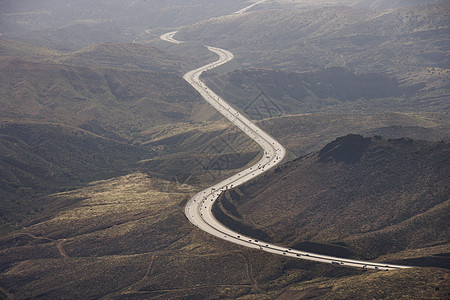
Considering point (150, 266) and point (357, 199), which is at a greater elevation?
point (357, 199)

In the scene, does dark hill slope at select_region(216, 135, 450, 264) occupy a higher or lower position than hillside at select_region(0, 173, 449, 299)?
higher

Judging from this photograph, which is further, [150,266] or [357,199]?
[357,199]

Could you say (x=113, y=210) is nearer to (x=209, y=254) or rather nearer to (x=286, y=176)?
(x=209, y=254)

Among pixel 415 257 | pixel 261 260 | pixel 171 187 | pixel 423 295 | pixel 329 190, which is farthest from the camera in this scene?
pixel 171 187

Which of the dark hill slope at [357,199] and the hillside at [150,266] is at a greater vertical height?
the dark hill slope at [357,199]

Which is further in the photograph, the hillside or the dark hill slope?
the dark hill slope

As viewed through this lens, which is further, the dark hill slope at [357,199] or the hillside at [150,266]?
the dark hill slope at [357,199]

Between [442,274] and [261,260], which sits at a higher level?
[442,274]

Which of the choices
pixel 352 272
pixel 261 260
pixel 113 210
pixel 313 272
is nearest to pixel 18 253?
pixel 113 210
